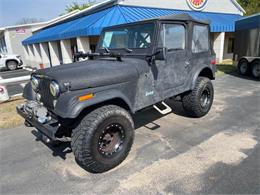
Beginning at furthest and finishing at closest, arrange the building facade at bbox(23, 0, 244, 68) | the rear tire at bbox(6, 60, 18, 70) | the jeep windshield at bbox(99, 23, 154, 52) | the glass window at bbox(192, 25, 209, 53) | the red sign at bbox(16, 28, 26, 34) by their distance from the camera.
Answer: the red sign at bbox(16, 28, 26, 34), the rear tire at bbox(6, 60, 18, 70), the building facade at bbox(23, 0, 244, 68), the glass window at bbox(192, 25, 209, 53), the jeep windshield at bbox(99, 23, 154, 52)

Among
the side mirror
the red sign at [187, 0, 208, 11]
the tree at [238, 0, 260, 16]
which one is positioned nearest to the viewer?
the side mirror

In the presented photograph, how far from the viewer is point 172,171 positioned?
294cm

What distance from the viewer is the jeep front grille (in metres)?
2.89

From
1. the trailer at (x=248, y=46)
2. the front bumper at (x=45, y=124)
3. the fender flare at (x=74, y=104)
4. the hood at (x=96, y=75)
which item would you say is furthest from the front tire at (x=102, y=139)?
the trailer at (x=248, y=46)

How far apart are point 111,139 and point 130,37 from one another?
6.41 feet

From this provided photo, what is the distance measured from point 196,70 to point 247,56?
730 centimetres

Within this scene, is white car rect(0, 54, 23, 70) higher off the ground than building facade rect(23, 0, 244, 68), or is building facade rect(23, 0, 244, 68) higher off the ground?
building facade rect(23, 0, 244, 68)

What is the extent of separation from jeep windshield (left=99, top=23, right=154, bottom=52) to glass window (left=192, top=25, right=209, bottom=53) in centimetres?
127

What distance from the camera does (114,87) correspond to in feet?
9.70

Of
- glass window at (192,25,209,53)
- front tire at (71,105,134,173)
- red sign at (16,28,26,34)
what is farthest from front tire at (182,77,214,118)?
red sign at (16,28,26,34)

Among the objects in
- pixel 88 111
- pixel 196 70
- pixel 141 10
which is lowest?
pixel 88 111

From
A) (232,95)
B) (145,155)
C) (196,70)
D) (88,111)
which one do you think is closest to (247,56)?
(232,95)

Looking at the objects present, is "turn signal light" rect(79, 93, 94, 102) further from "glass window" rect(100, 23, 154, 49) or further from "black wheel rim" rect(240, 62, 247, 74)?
"black wheel rim" rect(240, 62, 247, 74)

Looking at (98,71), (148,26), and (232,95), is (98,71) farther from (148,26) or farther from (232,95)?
(232,95)
